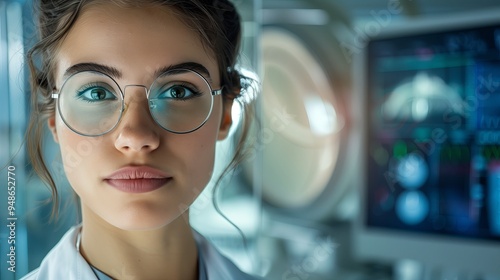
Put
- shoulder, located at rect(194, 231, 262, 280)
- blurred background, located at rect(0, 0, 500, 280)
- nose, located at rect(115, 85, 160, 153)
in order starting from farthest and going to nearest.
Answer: blurred background, located at rect(0, 0, 500, 280)
shoulder, located at rect(194, 231, 262, 280)
nose, located at rect(115, 85, 160, 153)

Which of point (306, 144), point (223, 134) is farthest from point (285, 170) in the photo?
point (223, 134)

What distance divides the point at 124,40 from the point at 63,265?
0.17 metres

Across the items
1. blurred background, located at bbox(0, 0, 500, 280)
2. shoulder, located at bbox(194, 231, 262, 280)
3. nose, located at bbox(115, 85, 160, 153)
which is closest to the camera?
nose, located at bbox(115, 85, 160, 153)

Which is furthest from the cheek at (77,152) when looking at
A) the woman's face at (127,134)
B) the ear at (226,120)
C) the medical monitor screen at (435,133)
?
the medical monitor screen at (435,133)

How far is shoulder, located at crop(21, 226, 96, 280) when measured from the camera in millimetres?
404

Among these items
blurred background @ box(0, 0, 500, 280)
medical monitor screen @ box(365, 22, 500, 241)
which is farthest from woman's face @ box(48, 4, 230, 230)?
medical monitor screen @ box(365, 22, 500, 241)

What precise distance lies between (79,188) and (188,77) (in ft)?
0.36

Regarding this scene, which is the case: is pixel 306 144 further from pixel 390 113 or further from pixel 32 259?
pixel 32 259

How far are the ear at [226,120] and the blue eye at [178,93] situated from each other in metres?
0.05

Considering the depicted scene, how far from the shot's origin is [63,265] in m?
0.41

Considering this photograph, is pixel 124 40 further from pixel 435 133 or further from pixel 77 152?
pixel 435 133

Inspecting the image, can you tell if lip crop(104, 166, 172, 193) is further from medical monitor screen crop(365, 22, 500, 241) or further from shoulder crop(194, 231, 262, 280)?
medical monitor screen crop(365, 22, 500, 241)

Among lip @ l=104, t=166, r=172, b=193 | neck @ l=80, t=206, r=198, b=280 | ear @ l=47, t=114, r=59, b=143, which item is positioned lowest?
neck @ l=80, t=206, r=198, b=280

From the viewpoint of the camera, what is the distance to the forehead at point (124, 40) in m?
0.38
